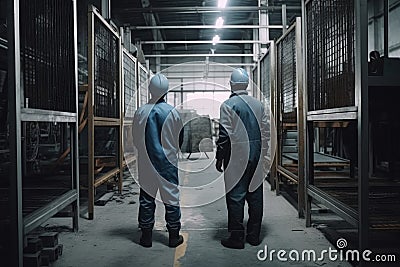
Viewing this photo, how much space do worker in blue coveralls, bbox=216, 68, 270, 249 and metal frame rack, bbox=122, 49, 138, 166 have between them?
14.2 ft

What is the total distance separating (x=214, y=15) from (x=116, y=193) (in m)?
8.06

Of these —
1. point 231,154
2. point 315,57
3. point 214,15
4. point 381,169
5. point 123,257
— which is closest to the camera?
point 123,257

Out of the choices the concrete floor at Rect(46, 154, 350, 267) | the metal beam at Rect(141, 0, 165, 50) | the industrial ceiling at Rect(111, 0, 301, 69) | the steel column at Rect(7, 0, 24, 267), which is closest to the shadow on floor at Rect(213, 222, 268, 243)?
the concrete floor at Rect(46, 154, 350, 267)

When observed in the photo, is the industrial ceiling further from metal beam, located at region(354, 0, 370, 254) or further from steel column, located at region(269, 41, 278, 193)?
metal beam, located at region(354, 0, 370, 254)

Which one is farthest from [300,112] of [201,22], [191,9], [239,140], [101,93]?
Result: [201,22]

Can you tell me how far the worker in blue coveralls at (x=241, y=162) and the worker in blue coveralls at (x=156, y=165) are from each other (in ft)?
1.55

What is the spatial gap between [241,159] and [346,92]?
115 cm

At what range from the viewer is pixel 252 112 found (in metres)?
4.29

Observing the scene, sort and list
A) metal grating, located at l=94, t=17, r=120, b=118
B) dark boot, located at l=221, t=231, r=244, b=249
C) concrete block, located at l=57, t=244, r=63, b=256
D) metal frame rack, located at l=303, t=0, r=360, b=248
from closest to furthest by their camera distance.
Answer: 1. metal frame rack, located at l=303, t=0, r=360, b=248
2. concrete block, located at l=57, t=244, r=63, b=256
3. dark boot, located at l=221, t=231, r=244, b=249
4. metal grating, located at l=94, t=17, r=120, b=118

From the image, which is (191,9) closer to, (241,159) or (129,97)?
(129,97)

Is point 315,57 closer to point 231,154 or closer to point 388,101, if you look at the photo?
point 388,101

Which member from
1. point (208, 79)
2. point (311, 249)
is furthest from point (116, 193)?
point (208, 79)

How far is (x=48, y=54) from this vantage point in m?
4.03

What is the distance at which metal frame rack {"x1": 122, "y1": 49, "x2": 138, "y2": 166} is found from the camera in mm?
8430
